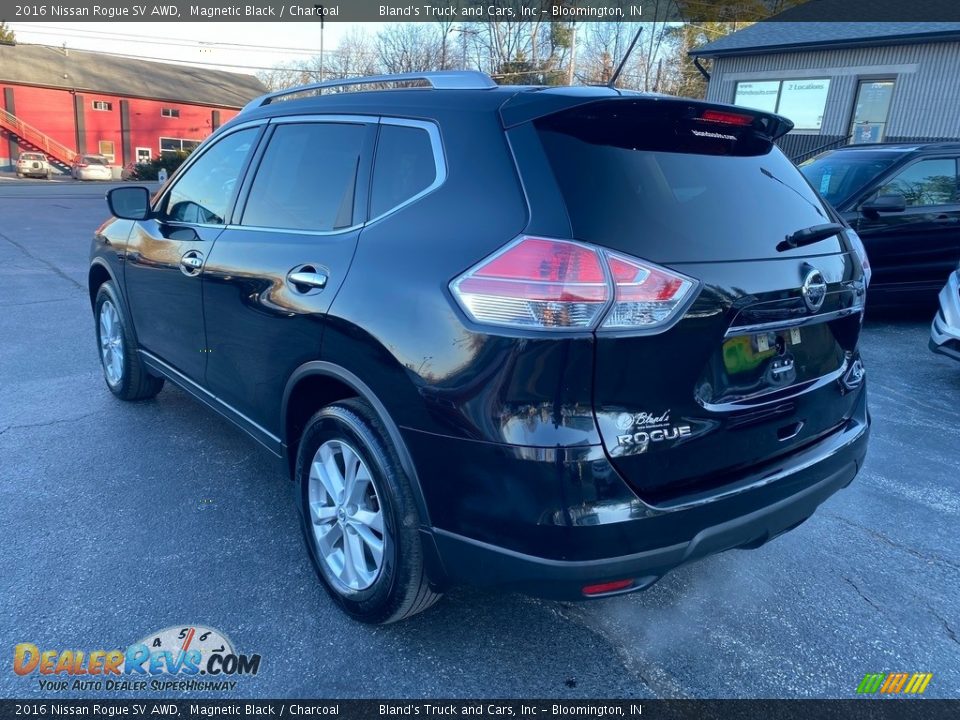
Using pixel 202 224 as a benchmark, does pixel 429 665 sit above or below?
below

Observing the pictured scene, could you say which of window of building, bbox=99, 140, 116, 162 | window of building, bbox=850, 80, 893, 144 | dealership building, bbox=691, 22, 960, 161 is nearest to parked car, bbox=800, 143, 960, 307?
dealership building, bbox=691, 22, 960, 161

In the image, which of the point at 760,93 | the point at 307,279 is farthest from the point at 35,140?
the point at 307,279

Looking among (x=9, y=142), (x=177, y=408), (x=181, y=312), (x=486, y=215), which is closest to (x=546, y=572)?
(x=486, y=215)

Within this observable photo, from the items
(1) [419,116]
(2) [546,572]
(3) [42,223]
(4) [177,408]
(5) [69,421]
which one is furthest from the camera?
(3) [42,223]

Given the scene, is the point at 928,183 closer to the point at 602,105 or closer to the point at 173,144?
the point at 602,105

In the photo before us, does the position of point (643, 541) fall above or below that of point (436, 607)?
above

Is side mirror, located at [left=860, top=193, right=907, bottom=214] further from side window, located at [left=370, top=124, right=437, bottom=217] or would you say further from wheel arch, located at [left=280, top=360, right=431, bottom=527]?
wheel arch, located at [left=280, top=360, right=431, bottom=527]

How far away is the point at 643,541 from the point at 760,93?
833 inches

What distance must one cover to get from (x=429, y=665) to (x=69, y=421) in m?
3.19

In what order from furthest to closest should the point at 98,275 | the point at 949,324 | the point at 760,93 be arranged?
the point at 760,93
the point at 949,324
the point at 98,275

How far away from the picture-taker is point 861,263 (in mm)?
2750

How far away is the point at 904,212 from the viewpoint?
7207 mm

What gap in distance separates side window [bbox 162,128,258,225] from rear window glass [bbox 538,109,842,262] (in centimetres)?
194

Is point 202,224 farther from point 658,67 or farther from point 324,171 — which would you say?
point 658,67
